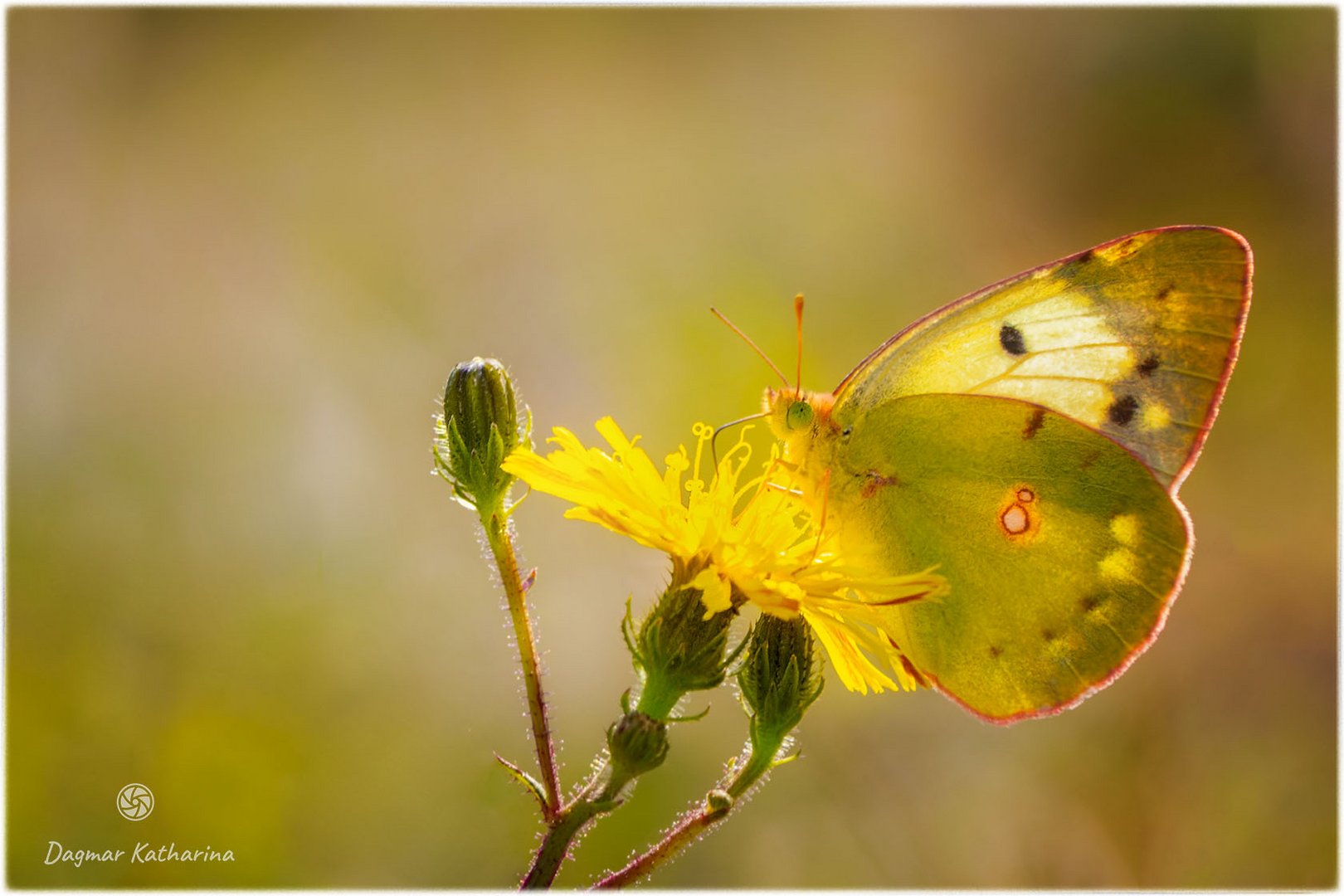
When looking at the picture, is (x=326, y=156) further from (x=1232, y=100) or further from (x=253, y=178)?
(x=1232, y=100)

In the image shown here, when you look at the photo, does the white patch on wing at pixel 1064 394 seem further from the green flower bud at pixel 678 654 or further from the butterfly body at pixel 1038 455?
the green flower bud at pixel 678 654

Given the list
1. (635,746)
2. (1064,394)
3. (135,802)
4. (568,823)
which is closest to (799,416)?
(1064,394)

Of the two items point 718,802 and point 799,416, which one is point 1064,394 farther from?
point 718,802

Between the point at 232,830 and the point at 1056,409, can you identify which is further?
the point at 232,830

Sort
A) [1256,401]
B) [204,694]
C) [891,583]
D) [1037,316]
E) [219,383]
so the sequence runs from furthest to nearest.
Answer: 1. [1256,401]
2. [219,383]
3. [204,694]
4. [1037,316]
5. [891,583]

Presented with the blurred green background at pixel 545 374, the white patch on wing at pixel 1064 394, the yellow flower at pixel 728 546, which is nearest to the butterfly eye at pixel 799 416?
the yellow flower at pixel 728 546

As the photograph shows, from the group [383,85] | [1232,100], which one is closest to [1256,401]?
[1232,100]
